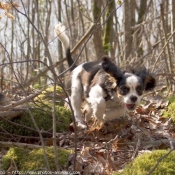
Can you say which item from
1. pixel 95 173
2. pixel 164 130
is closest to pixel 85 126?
pixel 164 130

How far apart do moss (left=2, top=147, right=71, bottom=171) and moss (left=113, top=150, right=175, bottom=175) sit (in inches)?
25.2

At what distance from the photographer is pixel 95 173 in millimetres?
3559

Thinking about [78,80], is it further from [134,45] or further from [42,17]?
[42,17]

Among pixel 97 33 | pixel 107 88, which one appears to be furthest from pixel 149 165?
pixel 97 33

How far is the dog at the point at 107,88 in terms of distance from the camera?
5.67 metres

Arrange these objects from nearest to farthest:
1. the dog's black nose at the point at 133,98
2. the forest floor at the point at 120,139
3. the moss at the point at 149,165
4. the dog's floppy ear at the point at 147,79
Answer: the moss at the point at 149,165, the forest floor at the point at 120,139, the dog's black nose at the point at 133,98, the dog's floppy ear at the point at 147,79

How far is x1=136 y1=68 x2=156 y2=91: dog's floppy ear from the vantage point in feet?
19.7

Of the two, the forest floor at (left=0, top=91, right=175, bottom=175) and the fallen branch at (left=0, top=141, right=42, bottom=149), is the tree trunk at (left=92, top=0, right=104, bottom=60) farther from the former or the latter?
the fallen branch at (left=0, top=141, right=42, bottom=149)

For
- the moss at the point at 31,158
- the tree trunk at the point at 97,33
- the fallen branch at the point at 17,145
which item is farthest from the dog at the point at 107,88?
the tree trunk at the point at 97,33

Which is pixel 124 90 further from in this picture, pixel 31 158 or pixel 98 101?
pixel 31 158

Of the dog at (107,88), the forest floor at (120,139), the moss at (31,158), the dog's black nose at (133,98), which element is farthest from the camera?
the dog at (107,88)

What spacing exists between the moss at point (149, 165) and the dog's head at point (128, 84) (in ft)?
7.38

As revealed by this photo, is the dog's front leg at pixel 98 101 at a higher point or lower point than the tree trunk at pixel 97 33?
lower

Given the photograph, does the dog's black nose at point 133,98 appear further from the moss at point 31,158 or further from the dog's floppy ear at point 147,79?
the moss at point 31,158
